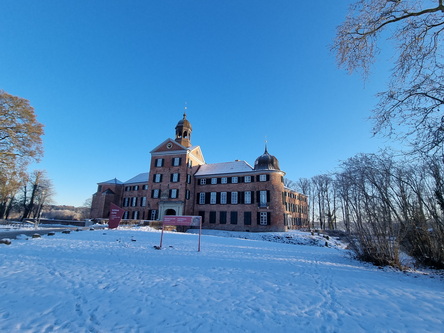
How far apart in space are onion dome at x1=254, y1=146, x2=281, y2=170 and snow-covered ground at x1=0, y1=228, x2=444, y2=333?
65.2 feet

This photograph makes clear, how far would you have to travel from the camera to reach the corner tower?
104 feet

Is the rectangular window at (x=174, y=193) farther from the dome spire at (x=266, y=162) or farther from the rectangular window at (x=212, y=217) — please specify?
the dome spire at (x=266, y=162)

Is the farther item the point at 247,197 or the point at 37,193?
the point at 37,193

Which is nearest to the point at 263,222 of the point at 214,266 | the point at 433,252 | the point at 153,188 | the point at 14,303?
the point at 153,188

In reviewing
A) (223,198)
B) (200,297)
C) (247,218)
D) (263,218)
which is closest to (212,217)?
(223,198)

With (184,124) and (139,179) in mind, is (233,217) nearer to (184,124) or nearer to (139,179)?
(184,124)

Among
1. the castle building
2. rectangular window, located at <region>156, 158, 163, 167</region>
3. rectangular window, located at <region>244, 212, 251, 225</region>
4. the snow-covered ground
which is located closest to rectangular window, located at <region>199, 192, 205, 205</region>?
the castle building

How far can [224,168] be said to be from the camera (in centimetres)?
3053

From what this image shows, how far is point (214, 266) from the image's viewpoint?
282 inches

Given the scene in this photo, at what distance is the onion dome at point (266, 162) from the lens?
2705cm

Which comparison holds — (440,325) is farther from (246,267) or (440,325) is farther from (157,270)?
(157,270)

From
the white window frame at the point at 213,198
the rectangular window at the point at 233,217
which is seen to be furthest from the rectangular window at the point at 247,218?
the white window frame at the point at 213,198

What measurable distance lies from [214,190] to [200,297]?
24747mm

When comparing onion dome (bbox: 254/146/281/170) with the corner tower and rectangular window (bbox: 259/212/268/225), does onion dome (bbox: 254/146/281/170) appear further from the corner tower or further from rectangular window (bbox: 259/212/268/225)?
the corner tower
